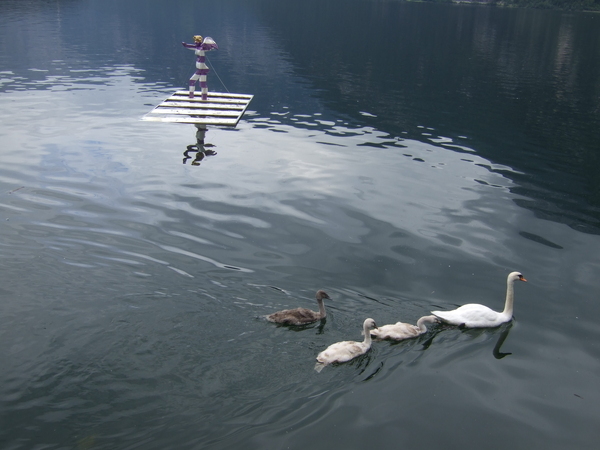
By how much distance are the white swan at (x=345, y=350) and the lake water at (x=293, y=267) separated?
0.55 ft

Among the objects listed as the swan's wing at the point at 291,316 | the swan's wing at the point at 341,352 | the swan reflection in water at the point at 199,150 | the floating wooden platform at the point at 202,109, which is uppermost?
the floating wooden platform at the point at 202,109

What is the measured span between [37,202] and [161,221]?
3.47 meters

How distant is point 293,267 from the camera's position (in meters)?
13.0

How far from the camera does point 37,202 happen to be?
51.2 feet

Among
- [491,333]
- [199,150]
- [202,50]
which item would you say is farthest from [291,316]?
[202,50]

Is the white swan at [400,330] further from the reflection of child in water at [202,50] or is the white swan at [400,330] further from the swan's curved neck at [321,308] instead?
the reflection of child in water at [202,50]

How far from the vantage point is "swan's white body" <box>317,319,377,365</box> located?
9.62 metres

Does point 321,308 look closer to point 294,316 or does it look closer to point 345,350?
point 294,316

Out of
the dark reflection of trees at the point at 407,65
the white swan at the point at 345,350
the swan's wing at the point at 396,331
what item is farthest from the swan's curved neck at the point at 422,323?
the dark reflection of trees at the point at 407,65

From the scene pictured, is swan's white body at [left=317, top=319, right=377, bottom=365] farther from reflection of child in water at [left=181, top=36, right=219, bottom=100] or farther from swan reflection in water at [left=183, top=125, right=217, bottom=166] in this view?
reflection of child in water at [left=181, top=36, right=219, bottom=100]

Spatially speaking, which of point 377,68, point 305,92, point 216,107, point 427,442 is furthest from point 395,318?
point 377,68

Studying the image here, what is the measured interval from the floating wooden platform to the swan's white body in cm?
1628

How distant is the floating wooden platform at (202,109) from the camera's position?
979 inches

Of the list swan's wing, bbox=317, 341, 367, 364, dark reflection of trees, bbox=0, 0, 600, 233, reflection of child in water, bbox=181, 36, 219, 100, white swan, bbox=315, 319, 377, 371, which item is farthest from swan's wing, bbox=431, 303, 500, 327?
reflection of child in water, bbox=181, 36, 219, 100
